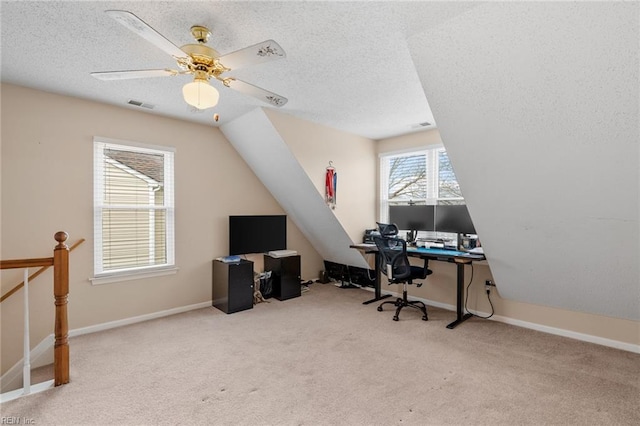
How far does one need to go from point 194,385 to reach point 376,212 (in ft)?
12.2

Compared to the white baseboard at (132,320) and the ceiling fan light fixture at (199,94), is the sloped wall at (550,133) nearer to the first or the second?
the ceiling fan light fixture at (199,94)

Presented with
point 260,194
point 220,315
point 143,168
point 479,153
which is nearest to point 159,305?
point 220,315

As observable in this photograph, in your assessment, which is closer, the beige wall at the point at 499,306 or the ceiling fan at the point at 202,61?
the ceiling fan at the point at 202,61

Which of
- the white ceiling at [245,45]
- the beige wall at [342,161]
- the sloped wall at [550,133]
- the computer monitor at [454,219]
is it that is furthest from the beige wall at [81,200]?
the sloped wall at [550,133]

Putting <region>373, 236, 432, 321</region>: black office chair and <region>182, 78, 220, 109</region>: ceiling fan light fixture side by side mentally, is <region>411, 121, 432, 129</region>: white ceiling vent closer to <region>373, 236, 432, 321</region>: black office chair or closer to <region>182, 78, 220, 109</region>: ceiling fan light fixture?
<region>373, 236, 432, 321</region>: black office chair

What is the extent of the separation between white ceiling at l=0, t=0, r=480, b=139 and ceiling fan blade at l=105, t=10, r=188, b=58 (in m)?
0.28

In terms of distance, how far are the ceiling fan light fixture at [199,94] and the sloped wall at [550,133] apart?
1.43m

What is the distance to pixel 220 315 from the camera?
401 centimetres

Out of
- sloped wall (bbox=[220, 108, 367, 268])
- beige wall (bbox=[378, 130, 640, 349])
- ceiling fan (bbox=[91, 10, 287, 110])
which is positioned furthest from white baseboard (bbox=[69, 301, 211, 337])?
beige wall (bbox=[378, 130, 640, 349])

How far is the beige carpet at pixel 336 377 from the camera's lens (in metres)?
2.07

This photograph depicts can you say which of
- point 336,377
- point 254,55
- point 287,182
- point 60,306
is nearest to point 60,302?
point 60,306

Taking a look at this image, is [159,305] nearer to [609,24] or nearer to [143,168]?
[143,168]

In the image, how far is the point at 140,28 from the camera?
156cm

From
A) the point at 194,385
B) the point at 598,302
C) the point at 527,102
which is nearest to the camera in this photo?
the point at 527,102
